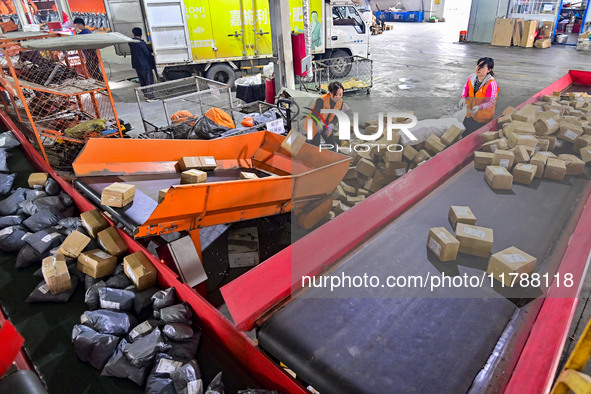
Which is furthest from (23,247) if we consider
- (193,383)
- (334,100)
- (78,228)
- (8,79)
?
(334,100)

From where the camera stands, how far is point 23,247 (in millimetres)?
3945

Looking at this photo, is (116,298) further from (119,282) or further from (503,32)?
(503,32)

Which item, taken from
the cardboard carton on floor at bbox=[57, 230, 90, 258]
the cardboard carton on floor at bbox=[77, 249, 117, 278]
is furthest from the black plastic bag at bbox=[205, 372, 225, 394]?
the cardboard carton on floor at bbox=[57, 230, 90, 258]

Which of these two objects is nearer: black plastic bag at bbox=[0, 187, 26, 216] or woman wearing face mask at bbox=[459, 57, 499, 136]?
black plastic bag at bbox=[0, 187, 26, 216]

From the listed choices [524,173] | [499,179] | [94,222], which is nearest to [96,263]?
[94,222]

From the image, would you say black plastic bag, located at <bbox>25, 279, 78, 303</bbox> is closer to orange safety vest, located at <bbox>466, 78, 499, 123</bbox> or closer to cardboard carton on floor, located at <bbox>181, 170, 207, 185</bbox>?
cardboard carton on floor, located at <bbox>181, 170, 207, 185</bbox>

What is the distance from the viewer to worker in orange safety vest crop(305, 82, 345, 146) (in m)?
5.62

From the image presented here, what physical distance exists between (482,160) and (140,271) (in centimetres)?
374

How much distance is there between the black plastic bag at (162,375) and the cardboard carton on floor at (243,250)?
1.63 meters

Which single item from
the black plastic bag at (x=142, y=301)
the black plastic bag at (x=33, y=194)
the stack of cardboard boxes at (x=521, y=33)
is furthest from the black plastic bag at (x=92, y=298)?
the stack of cardboard boxes at (x=521, y=33)

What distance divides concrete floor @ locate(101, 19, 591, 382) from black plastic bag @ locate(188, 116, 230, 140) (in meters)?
3.00

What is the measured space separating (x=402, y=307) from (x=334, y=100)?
3831 millimetres

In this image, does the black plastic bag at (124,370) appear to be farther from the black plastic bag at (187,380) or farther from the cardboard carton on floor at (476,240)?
the cardboard carton on floor at (476,240)

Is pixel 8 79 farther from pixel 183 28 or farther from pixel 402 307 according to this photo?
pixel 402 307
